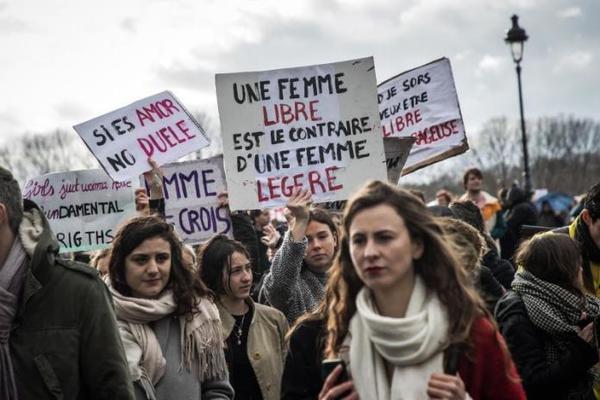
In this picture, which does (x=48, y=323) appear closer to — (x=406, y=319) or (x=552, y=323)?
(x=406, y=319)

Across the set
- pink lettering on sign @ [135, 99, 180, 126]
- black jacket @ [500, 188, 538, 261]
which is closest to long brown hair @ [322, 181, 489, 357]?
pink lettering on sign @ [135, 99, 180, 126]

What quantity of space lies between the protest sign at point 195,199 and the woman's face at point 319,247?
1.81m

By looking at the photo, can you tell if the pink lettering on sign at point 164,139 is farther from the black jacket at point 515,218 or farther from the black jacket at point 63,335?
the black jacket at point 515,218

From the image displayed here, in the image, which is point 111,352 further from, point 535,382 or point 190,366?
point 535,382

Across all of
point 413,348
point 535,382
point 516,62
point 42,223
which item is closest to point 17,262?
point 42,223

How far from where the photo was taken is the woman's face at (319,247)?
5293mm

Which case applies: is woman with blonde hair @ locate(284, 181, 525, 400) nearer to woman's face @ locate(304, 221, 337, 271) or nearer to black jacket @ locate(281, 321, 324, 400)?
black jacket @ locate(281, 321, 324, 400)

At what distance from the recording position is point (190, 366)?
4297 millimetres

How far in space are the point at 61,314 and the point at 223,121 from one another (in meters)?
3.22

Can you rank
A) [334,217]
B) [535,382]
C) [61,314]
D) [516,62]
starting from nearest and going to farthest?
[61,314], [535,382], [334,217], [516,62]

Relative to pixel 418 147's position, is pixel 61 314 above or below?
below

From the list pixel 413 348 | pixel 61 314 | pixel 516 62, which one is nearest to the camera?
pixel 413 348

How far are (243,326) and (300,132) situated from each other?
1.72 m

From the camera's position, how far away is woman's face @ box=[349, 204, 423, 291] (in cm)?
292
